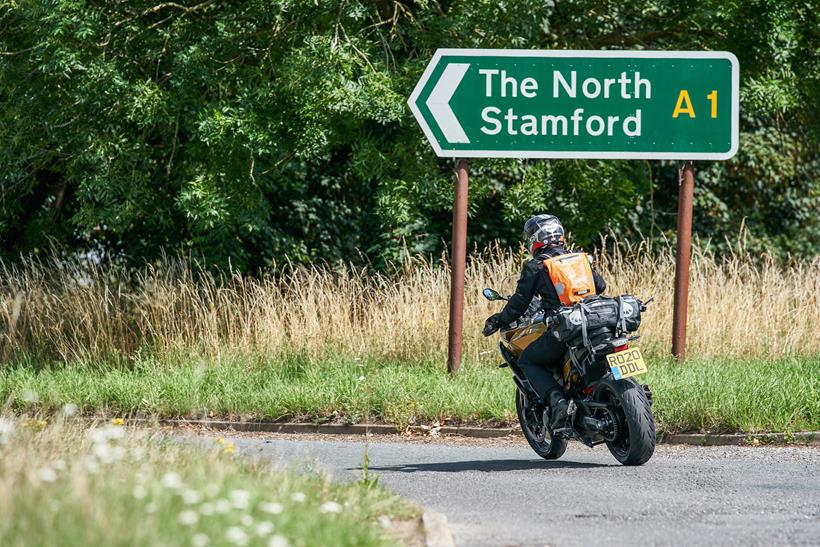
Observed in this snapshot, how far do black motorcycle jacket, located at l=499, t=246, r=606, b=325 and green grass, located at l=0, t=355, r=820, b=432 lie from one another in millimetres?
2006

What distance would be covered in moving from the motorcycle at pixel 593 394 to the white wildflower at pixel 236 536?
405cm

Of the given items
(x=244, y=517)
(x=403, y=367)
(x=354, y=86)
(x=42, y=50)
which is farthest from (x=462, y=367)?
(x=244, y=517)

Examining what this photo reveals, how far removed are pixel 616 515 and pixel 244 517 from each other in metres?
2.64

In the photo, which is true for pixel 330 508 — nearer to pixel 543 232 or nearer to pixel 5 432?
pixel 5 432

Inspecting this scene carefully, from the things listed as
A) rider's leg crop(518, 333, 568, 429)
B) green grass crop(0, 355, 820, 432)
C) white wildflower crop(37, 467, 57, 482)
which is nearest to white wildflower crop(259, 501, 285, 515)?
white wildflower crop(37, 467, 57, 482)

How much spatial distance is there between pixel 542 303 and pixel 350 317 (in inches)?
232

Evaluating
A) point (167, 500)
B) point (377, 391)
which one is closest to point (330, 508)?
point (167, 500)

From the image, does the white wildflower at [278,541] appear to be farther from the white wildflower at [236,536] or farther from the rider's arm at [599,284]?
the rider's arm at [599,284]

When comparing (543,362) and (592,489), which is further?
(543,362)

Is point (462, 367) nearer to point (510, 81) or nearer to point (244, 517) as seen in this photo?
point (510, 81)

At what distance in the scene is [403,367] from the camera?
12.7m

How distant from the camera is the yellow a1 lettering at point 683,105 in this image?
495 inches

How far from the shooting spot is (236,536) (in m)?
4.50

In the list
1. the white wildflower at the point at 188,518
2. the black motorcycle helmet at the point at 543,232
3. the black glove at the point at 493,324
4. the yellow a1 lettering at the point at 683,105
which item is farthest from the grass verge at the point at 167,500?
the yellow a1 lettering at the point at 683,105
